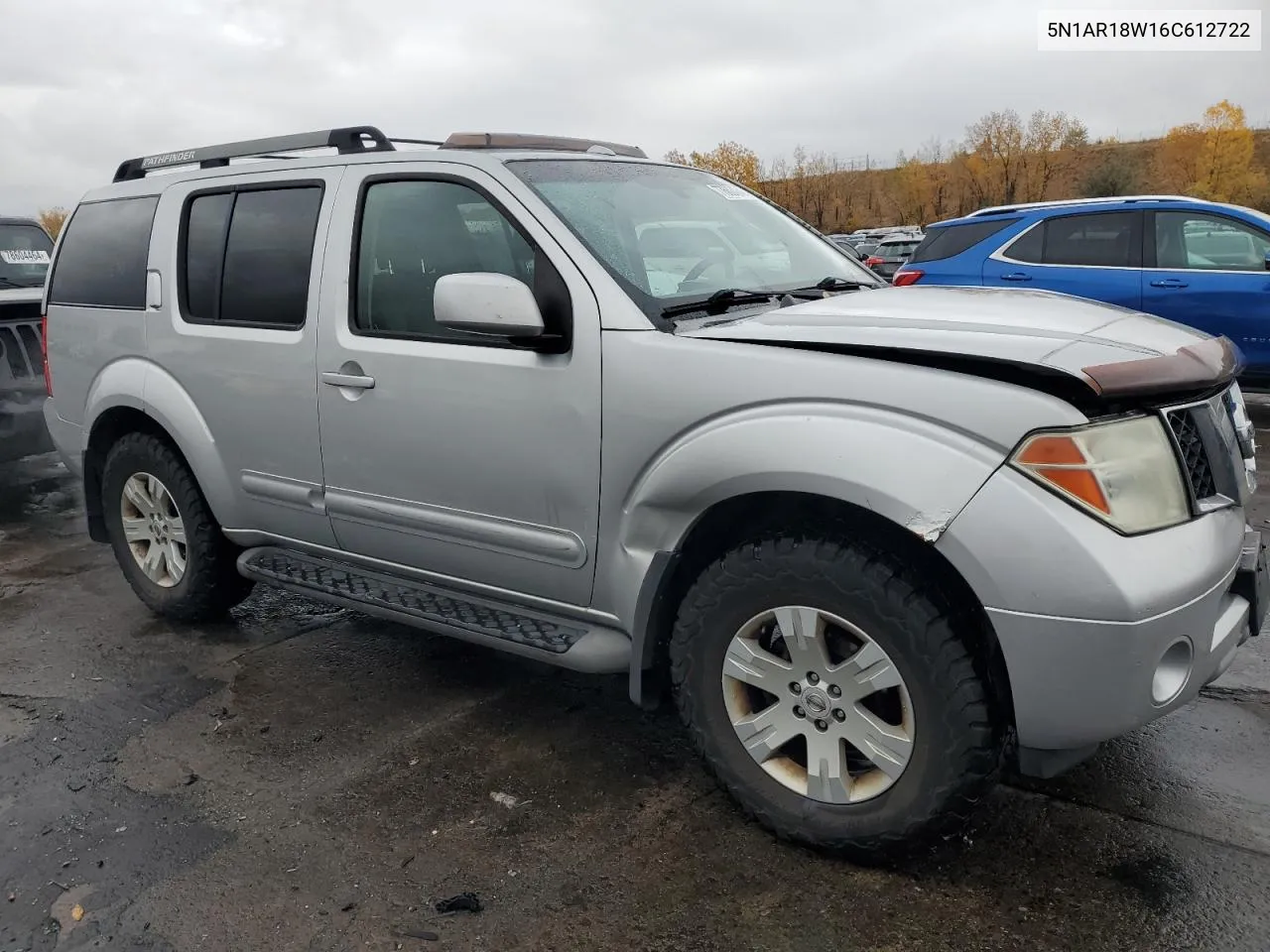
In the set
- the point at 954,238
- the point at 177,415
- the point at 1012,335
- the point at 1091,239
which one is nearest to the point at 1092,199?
the point at 1091,239

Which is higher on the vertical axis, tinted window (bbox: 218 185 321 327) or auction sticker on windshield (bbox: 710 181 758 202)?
auction sticker on windshield (bbox: 710 181 758 202)

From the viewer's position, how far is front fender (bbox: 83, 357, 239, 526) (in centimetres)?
388

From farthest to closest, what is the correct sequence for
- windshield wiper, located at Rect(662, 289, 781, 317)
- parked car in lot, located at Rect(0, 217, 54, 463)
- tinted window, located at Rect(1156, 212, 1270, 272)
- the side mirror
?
tinted window, located at Rect(1156, 212, 1270, 272)
parked car in lot, located at Rect(0, 217, 54, 463)
windshield wiper, located at Rect(662, 289, 781, 317)
the side mirror

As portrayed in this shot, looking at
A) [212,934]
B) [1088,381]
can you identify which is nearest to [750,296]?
[1088,381]

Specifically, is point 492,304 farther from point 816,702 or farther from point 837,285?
point 816,702

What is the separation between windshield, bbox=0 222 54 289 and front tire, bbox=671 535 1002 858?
26.4 feet

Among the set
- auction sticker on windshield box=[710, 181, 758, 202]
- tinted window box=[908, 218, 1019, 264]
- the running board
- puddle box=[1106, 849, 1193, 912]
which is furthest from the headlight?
tinted window box=[908, 218, 1019, 264]

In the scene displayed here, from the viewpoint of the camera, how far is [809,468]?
2336mm

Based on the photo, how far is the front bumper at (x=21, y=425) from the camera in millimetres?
7195

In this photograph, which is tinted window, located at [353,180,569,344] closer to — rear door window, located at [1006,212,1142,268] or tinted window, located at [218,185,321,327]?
tinted window, located at [218,185,321,327]

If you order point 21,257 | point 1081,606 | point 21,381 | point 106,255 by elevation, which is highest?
point 21,257

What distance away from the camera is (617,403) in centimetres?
270

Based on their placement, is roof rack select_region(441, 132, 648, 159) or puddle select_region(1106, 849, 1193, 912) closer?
puddle select_region(1106, 849, 1193, 912)

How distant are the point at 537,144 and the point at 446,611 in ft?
5.87
